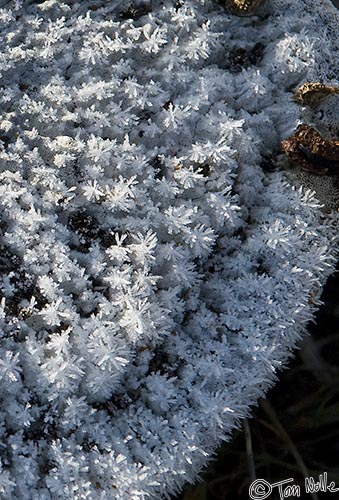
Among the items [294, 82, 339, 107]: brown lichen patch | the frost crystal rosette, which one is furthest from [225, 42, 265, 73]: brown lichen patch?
[294, 82, 339, 107]: brown lichen patch

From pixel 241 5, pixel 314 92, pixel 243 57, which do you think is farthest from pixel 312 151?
pixel 241 5

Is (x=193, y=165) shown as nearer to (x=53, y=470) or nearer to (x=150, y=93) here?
(x=150, y=93)

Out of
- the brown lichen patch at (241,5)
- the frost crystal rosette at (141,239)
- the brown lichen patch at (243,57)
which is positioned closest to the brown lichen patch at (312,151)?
the frost crystal rosette at (141,239)

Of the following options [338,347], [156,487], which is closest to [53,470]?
[156,487]

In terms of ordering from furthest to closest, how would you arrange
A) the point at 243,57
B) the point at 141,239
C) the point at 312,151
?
the point at 243,57
the point at 312,151
the point at 141,239

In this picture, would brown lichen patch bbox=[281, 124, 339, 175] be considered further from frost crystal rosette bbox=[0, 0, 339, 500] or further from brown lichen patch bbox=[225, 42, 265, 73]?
brown lichen patch bbox=[225, 42, 265, 73]

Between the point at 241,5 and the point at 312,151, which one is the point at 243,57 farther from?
the point at 312,151
